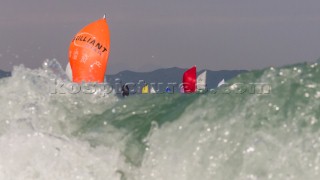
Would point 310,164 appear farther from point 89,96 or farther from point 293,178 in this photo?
point 89,96

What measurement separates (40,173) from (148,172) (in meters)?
0.79

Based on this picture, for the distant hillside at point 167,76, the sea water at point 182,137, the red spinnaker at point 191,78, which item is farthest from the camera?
the distant hillside at point 167,76

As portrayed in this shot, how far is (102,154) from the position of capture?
429 centimetres

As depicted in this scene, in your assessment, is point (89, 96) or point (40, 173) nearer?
point (40, 173)

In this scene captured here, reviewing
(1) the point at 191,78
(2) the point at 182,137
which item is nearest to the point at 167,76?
(1) the point at 191,78

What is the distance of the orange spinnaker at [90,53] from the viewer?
47.2ft

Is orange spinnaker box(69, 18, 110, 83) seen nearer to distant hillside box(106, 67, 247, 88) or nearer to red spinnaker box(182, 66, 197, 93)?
red spinnaker box(182, 66, 197, 93)

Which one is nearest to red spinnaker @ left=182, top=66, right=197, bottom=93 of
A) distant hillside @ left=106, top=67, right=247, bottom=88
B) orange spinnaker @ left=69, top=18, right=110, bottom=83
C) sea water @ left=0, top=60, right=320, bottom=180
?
orange spinnaker @ left=69, top=18, right=110, bottom=83

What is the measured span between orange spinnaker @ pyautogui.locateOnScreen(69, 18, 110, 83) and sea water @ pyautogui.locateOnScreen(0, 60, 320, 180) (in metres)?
9.31

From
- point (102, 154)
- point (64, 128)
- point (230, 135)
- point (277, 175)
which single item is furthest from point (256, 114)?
point (64, 128)

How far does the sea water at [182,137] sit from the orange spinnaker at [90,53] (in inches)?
367

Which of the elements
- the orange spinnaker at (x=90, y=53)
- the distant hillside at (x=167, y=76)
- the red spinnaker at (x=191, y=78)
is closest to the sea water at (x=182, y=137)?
the orange spinnaker at (x=90, y=53)

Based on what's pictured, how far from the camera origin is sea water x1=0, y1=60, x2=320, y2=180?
3969 mm

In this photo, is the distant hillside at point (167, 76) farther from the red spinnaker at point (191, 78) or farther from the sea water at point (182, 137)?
the sea water at point (182, 137)
